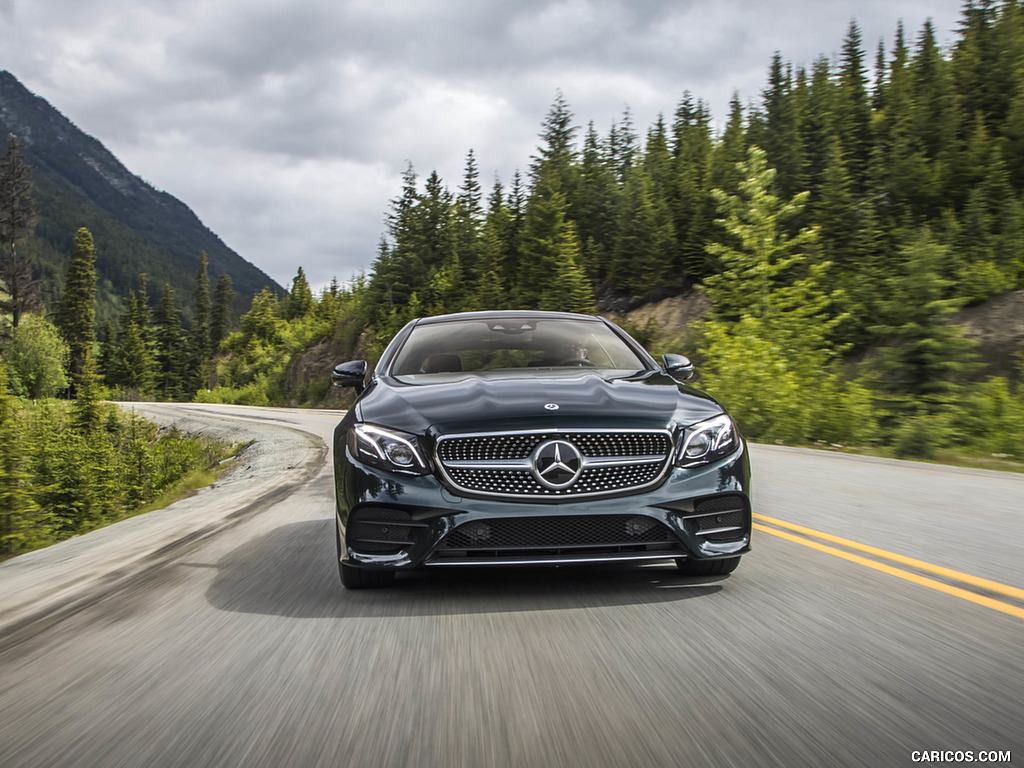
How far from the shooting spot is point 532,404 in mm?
4137

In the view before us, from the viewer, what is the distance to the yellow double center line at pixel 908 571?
402cm

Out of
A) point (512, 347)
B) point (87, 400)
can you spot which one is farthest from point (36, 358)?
point (512, 347)

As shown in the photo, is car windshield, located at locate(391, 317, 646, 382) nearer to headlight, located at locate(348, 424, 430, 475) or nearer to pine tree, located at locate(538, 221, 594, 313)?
headlight, located at locate(348, 424, 430, 475)

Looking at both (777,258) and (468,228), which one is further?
(468,228)

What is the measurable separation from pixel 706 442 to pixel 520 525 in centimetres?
102

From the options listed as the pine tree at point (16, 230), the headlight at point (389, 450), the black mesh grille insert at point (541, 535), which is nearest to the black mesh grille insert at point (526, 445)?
the headlight at point (389, 450)

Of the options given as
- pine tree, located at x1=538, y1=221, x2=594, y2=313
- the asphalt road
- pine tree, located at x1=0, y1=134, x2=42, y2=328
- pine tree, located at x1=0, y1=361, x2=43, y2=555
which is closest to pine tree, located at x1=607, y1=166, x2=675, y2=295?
pine tree, located at x1=538, y1=221, x2=594, y2=313

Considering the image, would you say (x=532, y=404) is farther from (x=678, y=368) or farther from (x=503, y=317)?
(x=503, y=317)

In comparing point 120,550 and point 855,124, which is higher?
point 855,124

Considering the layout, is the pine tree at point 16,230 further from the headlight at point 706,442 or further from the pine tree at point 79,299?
the headlight at point 706,442

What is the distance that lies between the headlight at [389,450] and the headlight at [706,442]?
4.03ft

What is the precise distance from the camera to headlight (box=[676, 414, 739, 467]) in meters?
4.07

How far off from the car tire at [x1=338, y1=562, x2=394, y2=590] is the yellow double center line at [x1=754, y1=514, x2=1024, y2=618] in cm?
269

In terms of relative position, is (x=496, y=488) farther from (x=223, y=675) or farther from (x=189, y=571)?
(x=189, y=571)
